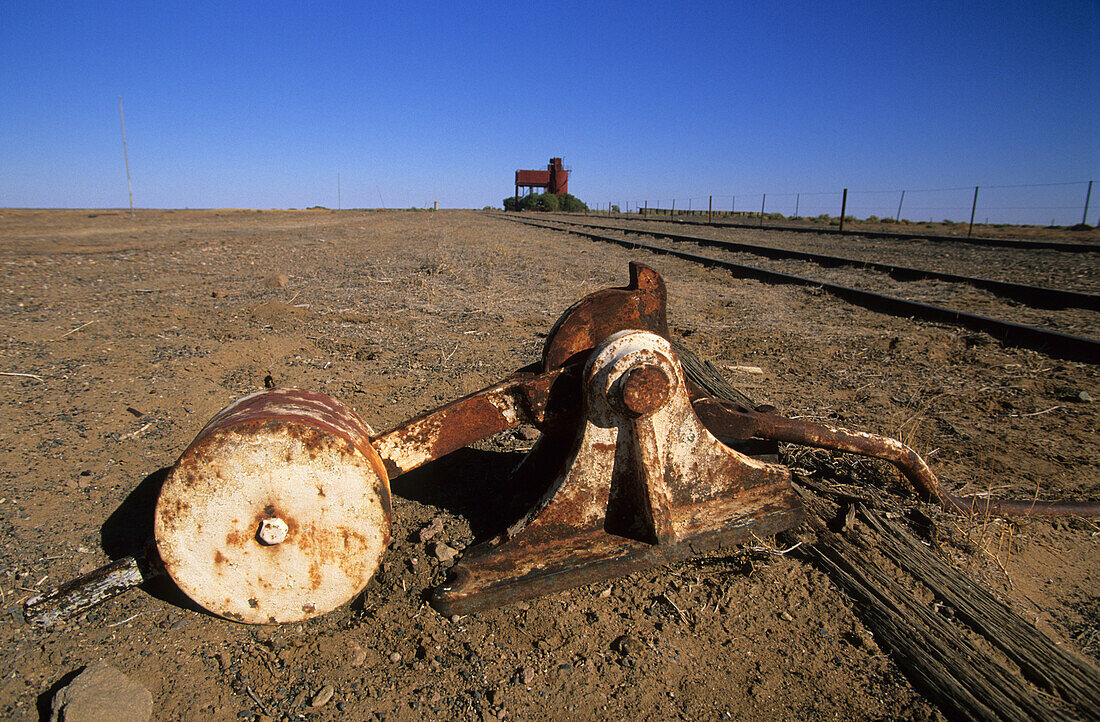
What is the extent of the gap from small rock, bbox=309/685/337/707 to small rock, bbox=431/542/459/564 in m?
0.55

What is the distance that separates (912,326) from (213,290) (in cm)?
741

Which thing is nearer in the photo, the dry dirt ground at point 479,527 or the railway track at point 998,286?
the dry dirt ground at point 479,527

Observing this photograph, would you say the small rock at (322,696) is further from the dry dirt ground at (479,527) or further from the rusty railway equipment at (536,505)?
the rusty railway equipment at (536,505)

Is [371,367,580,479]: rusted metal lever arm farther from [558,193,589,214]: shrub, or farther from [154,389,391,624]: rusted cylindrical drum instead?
[558,193,589,214]: shrub

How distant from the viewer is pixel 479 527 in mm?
2258

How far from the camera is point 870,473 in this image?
8.36 feet

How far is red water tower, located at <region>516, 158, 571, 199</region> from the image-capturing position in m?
68.3

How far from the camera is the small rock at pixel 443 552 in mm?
2063

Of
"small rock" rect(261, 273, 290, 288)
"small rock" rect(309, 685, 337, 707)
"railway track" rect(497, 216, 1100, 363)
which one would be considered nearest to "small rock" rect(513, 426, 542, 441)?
"small rock" rect(309, 685, 337, 707)

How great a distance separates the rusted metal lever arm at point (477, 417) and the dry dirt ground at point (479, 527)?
18.5 inches

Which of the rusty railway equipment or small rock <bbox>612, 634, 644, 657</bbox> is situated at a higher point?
the rusty railway equipment

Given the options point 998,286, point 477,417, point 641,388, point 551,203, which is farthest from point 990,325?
point 551,203

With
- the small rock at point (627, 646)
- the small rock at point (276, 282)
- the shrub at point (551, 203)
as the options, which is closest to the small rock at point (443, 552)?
the small rock at point (627, 646)

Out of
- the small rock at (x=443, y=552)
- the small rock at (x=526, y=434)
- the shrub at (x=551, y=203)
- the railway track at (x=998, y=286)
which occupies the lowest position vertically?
the small rock at (x=443, y=552)
